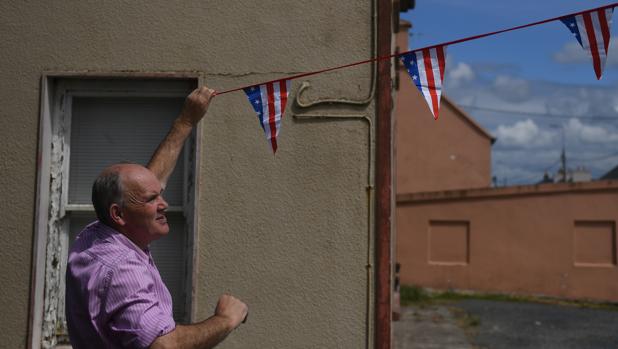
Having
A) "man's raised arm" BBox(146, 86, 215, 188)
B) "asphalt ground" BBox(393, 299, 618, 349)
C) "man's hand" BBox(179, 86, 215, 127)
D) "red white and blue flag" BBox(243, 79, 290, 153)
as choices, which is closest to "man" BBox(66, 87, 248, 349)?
"man's raised arm" BBox(146, 86, 215, 188)

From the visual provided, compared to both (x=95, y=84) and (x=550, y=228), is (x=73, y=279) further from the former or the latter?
(x=550, y=228)

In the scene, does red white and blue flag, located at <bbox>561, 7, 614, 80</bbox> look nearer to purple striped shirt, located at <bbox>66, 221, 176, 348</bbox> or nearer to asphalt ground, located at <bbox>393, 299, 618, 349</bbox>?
purple striped shirt, located at <bbox>66, 221, 176, 348</bbox>

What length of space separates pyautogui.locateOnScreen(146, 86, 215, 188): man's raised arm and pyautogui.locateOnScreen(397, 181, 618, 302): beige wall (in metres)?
14.7

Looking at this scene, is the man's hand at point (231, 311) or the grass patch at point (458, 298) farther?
the grass patch at point (458, 298)

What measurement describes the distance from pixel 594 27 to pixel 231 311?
2.17 meters

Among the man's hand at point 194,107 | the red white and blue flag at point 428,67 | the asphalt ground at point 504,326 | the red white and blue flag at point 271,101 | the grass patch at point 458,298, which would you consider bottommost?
the grass patch at point 458,298

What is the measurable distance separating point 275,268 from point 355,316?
0.54 m

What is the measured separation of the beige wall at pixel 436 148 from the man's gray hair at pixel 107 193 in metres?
19.3

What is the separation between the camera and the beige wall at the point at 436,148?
2155 cm

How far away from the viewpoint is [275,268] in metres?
3.97

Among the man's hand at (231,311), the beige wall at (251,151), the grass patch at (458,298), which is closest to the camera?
the man's hand at (231,311)

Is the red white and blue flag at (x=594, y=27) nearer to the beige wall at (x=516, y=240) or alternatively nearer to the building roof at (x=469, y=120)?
the beige wall at (x=516, y=240)

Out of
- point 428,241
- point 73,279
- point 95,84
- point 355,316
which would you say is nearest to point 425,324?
point 428,241

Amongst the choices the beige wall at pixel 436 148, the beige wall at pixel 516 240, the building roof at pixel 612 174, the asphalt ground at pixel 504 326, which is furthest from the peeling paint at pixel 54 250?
the building roof at pixel 612 174
